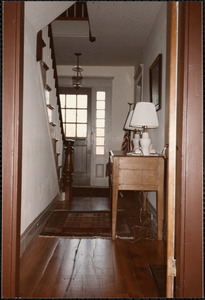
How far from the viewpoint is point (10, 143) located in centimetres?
148

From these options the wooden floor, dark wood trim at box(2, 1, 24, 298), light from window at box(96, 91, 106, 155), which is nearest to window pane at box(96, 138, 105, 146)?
light from window at box(96, 91, 106, 155)

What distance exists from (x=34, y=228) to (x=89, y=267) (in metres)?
0.89

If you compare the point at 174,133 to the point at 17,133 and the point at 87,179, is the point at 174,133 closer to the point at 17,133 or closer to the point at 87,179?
the point at 17,133

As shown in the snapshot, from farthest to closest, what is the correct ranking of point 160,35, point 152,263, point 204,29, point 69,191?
point 69,191
point 160,35
point 152,263
point 204,29

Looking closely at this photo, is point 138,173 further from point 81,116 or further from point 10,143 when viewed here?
point 81,116

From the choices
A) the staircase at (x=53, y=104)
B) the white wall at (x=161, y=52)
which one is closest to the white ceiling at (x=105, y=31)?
the white wall at (x=161, y=52)

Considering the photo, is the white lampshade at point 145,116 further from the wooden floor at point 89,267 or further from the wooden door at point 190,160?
the wooden door at point 190,160

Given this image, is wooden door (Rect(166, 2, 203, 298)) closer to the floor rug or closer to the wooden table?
the floor rug

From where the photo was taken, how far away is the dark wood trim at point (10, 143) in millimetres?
1472

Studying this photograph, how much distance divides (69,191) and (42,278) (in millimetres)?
2852

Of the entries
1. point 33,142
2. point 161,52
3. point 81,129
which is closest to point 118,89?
point 81,129

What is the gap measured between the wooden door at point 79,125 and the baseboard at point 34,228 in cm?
293

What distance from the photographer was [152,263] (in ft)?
7.19

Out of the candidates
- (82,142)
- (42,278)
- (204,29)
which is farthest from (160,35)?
(82,142)
